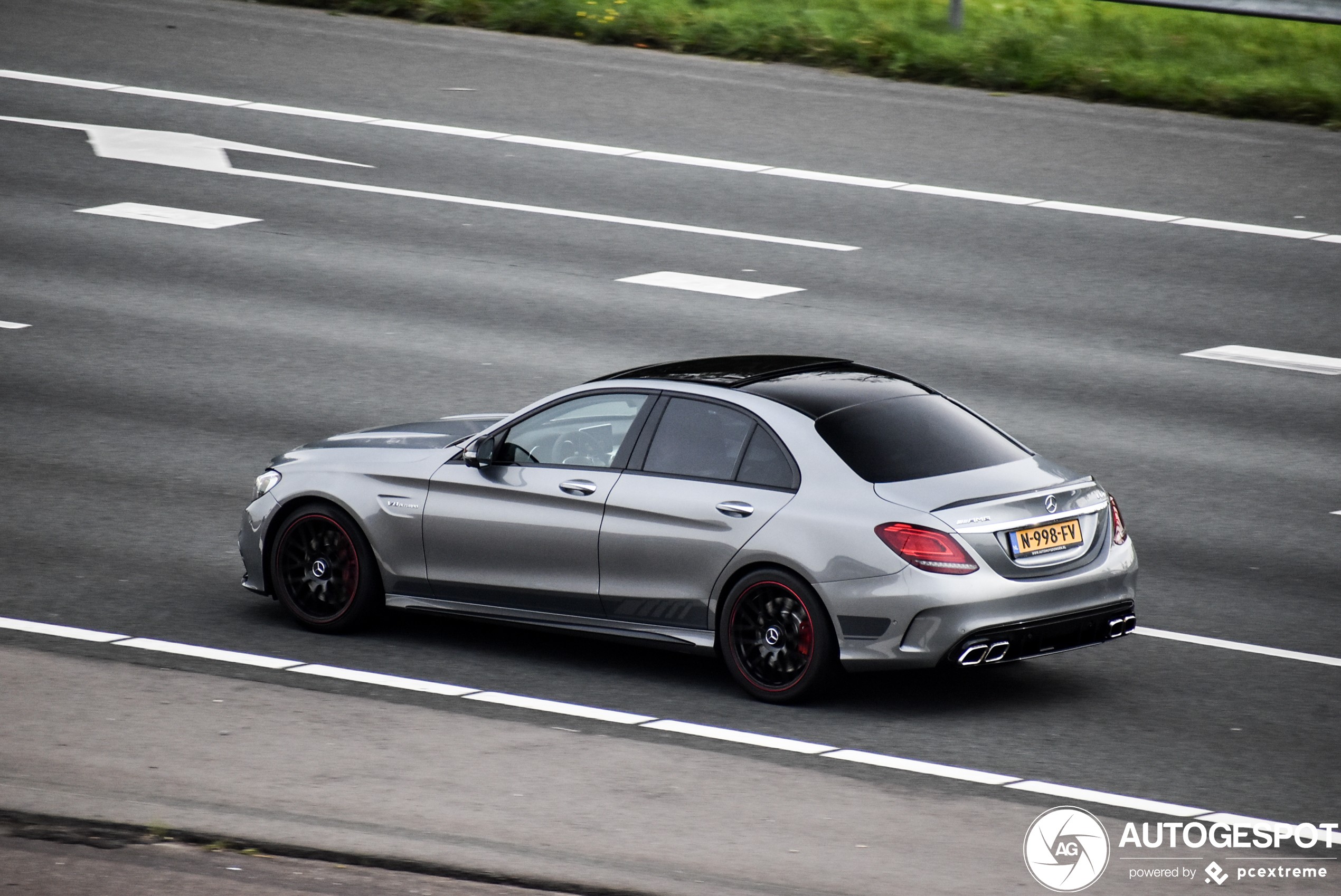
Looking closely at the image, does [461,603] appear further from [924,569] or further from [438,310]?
[438,310]

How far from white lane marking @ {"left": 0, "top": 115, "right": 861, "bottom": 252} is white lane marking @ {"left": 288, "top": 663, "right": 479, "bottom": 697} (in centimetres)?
872

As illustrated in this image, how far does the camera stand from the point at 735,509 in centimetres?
938

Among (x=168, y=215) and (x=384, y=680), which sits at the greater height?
(x=168, y=215)

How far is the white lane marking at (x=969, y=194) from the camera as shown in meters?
18.9

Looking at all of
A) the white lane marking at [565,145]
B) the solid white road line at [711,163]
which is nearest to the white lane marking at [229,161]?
the solid white road line at [711,163]

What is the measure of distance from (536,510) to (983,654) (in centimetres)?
225

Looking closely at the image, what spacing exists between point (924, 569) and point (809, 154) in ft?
37.8

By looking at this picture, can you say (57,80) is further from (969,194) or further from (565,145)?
(969,194)

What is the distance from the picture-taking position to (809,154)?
2003 centimetres

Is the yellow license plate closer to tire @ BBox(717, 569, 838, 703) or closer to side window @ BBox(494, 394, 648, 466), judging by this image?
tire @ BBox(717, 569, 838, 703)

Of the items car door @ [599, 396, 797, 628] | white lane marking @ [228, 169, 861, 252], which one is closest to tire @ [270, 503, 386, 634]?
car door @ [599, 396, 797, 628]

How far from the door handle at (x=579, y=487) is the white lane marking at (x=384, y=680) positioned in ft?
3.34

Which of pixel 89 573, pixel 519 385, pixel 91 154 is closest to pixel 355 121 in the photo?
pixel 91 154

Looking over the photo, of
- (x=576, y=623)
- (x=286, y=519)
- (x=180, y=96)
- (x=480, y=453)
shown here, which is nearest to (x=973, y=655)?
(x=576, y=623)
